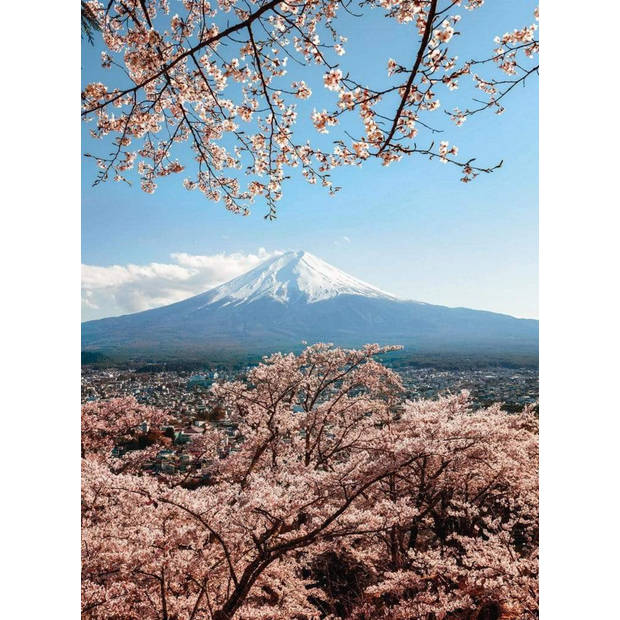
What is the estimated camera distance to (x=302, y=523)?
2135 mm

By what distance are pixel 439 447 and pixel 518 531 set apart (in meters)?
1.91

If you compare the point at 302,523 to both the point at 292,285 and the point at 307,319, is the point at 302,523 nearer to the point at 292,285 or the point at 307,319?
the point at 307,319

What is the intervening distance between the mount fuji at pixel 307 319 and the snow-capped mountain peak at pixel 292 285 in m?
0.06

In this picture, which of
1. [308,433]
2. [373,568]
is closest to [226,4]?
[308,433]

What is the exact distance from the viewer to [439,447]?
2.21 m

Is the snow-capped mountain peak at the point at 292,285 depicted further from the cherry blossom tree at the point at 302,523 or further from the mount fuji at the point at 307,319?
the cherry blossom tree at the point at 302,523

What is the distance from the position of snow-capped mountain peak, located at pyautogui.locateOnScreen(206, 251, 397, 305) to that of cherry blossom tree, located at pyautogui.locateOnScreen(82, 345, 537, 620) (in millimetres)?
12341

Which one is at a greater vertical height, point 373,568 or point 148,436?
point 148,436

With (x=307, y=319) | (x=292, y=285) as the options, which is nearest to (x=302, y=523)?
(x=307, y=319)

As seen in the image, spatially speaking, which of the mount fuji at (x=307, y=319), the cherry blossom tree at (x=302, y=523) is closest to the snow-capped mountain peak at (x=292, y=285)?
the mount fuji at (x=307, y=319)

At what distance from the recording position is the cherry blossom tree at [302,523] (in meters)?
1.89
